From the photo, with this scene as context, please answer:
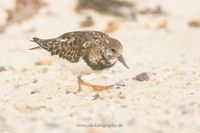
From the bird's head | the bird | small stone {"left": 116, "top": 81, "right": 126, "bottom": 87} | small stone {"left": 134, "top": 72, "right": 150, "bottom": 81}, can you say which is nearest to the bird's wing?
the bird

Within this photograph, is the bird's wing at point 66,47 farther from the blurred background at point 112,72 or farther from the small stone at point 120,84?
the small stone at point 120,84

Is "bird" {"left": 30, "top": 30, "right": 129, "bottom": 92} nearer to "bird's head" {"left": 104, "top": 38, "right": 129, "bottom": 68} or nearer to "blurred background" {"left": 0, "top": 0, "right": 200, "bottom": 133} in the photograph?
"bird's head" {"left": 104, "top": 38, "right": 129, "bottom": 68}

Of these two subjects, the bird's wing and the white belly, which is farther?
the bird's wing

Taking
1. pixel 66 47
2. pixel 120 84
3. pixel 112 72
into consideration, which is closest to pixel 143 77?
pixel 120 84

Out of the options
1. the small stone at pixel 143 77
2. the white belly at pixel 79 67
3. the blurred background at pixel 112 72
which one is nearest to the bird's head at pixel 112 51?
the white belly at pixel 79 67

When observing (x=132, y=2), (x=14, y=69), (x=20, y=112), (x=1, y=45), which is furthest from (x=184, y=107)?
(x=132, y=2)

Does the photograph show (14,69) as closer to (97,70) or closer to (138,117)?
(97,70)
